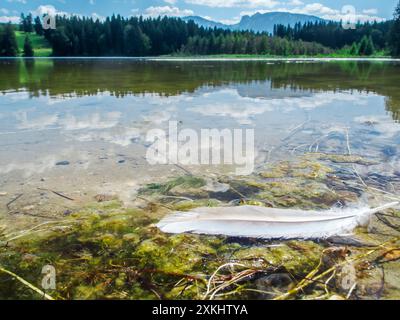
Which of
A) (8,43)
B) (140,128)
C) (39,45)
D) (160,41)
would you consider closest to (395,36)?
(160,41)

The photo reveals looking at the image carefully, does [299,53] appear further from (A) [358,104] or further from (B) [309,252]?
(B) [309,252]

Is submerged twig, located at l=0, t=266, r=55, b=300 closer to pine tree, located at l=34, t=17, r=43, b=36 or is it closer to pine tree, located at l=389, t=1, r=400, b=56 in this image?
pine tree, located at l=389, t=1, r=400, b=56

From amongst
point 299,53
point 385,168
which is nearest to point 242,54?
point 299,53

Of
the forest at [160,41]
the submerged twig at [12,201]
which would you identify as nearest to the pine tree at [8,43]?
the forest at [160,41]

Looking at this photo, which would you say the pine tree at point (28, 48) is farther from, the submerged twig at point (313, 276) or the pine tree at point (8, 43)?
the submerged twig at point (313, 276)

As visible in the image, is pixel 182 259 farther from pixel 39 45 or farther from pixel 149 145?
pixel 39 45

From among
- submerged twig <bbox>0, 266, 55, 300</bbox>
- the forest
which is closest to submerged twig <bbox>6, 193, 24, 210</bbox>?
submerged twig <bbox>0, 266, 55, 300</bbox>
